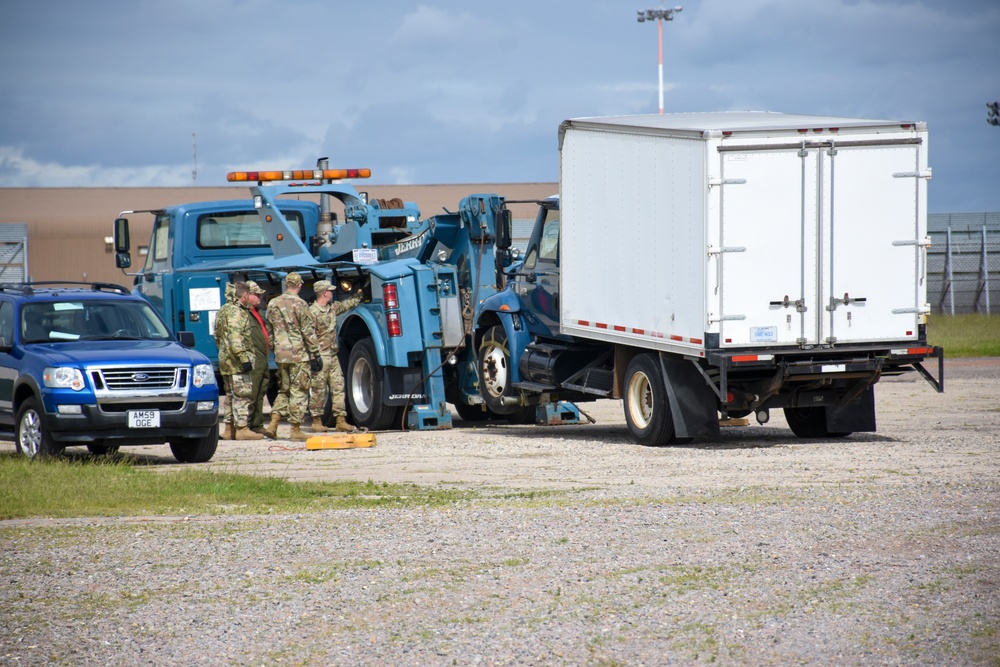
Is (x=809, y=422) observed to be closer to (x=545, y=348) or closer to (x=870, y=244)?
(x=870, y=244)

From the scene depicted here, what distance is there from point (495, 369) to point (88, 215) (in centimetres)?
3463

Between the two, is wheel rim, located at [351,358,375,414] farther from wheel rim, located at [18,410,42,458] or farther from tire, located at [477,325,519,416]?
wheel rim, located at [18,410,42,458]

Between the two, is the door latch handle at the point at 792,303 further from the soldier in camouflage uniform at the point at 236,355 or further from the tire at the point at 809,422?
the soldier in camouflage uniform at the point at 236,355

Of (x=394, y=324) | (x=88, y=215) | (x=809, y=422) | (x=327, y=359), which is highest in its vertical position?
(x=88, y=215)

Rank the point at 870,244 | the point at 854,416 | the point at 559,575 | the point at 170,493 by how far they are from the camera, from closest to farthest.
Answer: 1. the point at 559,575
2. the point at 170,493
3. the point at 870,244
4. the point at 854,416

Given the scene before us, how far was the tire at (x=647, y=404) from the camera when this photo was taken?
14.3 meters

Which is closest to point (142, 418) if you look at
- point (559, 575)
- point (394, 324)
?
point (394, 324)

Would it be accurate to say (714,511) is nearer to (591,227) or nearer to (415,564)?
(415,564)

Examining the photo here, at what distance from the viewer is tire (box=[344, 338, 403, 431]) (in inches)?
675

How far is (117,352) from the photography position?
13562 mm

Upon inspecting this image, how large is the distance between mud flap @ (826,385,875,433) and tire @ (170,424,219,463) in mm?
6400

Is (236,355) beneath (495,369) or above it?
above

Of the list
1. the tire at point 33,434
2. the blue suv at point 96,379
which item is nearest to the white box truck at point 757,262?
the blue suv at point 96,379

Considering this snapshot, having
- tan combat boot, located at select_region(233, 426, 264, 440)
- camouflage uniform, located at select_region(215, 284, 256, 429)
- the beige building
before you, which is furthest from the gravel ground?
the beige building
